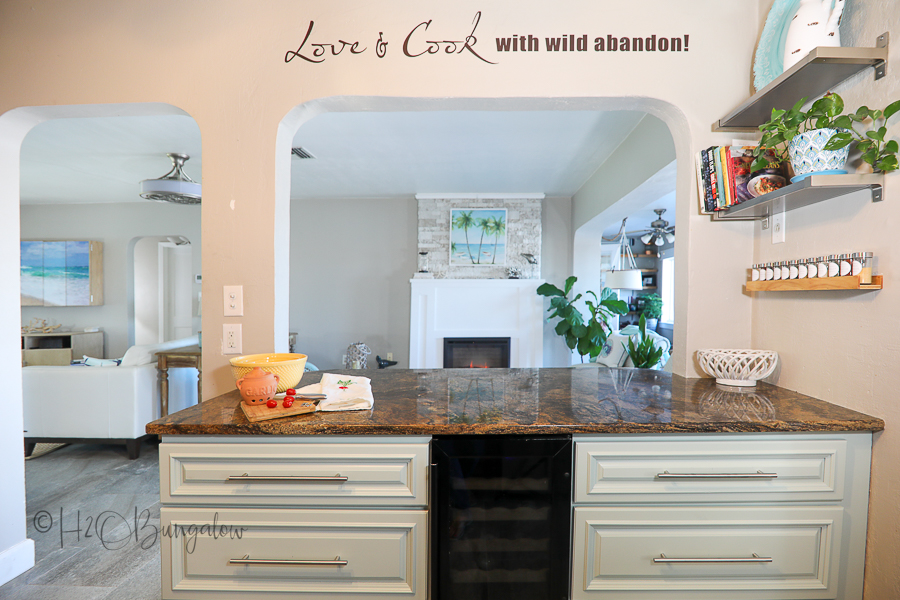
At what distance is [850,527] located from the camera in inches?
46.7

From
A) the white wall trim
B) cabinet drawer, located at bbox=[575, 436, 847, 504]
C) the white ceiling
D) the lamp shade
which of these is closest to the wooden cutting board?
cabinet drawer, located at bbox=[575, 436, 847, 504]

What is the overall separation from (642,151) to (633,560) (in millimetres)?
2711

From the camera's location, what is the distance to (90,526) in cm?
241

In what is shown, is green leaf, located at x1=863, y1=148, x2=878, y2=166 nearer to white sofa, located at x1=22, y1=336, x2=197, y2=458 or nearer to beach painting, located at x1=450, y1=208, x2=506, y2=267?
white sofa, located at x1=22, y1=336, x2=197, y2=458

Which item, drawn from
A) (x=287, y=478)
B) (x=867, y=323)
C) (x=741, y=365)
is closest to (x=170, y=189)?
(x=287, y=478)

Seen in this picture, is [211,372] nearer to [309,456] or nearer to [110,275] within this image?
[309,456]

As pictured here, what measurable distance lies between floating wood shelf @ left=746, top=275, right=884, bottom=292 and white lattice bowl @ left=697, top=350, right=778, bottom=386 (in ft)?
0.74

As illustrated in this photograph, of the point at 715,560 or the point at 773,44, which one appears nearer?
the point at 715,560

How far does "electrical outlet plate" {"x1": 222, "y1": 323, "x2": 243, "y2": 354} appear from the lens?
1.67 metres

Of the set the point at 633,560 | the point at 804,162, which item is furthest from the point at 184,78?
the point at 633,560

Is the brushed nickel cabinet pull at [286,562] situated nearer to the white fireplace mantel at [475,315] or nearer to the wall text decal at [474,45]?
the wall text decal at [474,45]

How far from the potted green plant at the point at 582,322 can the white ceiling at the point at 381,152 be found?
1241 millimetres

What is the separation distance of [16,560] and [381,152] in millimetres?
3342

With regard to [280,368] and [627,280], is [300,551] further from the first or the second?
[627,280]
